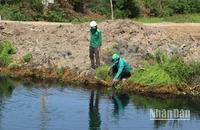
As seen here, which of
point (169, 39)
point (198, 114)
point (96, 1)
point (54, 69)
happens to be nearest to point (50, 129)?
point (198, 114)

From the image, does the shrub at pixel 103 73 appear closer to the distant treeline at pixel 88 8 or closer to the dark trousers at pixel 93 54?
the dark trousers at pixel 93 54

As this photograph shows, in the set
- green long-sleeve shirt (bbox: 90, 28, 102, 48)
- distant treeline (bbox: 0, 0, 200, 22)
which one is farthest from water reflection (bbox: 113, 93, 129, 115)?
distant treeline (bbox: 0, 0, 200, 22)

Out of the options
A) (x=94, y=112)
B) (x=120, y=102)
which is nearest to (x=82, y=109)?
(x=94, y=112)

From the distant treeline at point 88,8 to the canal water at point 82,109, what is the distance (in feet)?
49.2

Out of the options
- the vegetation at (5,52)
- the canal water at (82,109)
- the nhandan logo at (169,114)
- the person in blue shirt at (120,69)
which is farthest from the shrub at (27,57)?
the nhandan logo at (169,114)

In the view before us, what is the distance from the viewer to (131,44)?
20188mm

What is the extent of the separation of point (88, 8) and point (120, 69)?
25786 millimetres

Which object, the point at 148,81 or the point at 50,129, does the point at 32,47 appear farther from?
the point at 50,129

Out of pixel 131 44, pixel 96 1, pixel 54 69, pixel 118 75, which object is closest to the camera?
pixel 118 75

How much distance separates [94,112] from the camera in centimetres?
1391

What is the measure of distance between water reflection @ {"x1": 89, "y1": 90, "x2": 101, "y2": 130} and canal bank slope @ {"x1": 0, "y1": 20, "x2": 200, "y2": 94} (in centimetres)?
160

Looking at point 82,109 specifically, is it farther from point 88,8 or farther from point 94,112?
point 88,8

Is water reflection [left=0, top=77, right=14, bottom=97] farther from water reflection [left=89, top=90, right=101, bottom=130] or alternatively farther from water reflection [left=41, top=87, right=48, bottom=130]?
water reflection [left=89, top=90, right=101, bottom=130]

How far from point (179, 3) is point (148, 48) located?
24.5 meters
